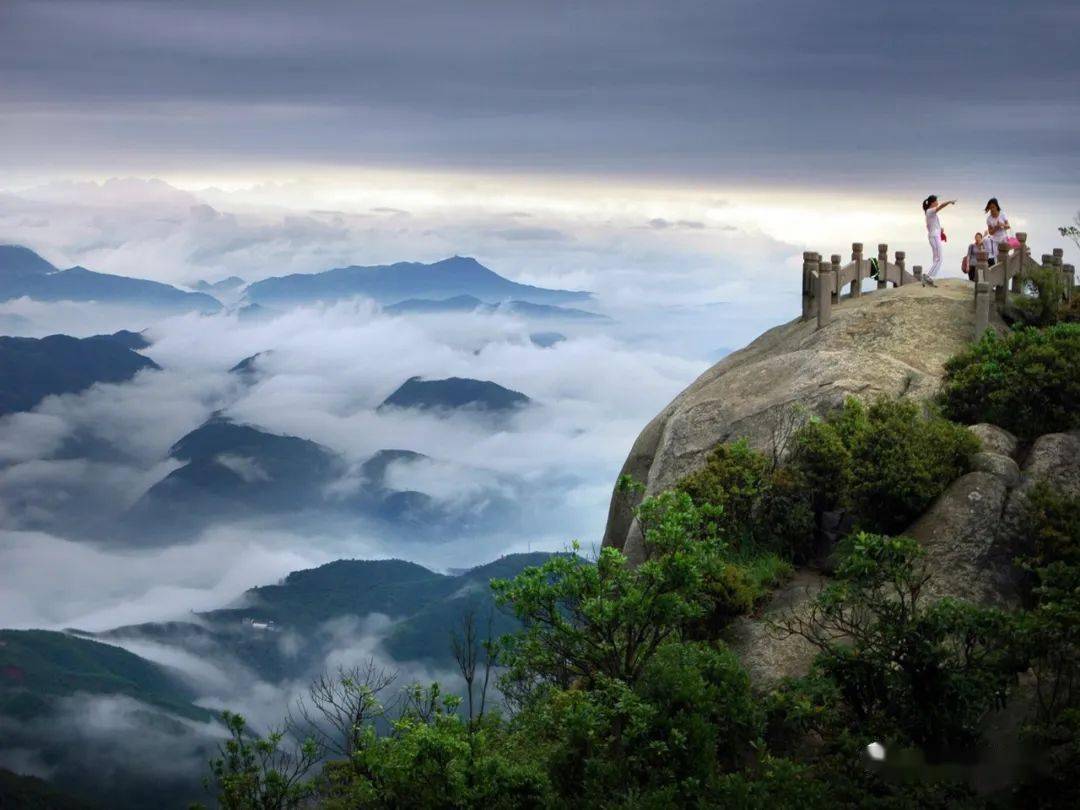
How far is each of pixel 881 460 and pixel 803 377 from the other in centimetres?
477

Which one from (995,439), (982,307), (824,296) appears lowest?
(995,439)

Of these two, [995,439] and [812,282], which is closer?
[995,439]

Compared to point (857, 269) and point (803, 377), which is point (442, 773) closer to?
point (803, 377)

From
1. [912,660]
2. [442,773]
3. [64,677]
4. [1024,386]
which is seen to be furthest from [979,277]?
[64,677]

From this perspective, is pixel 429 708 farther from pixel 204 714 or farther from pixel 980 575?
pixel 204 714

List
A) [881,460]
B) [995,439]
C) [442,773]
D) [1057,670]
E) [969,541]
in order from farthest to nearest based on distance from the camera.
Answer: [995,439], [881,460], [969,541], [442,773], [1057,670]

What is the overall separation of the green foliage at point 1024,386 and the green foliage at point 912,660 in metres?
7.84

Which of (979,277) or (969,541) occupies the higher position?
(979,277)

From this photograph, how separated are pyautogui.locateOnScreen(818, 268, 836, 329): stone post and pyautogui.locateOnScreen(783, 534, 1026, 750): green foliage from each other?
42.1ft

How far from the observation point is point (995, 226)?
32.6 meters

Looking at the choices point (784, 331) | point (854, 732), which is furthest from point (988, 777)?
point (784, 331)

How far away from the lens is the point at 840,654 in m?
19.2

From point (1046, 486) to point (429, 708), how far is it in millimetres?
12902

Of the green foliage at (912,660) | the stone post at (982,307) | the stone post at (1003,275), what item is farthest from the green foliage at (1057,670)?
the stone post at (1003,275)
